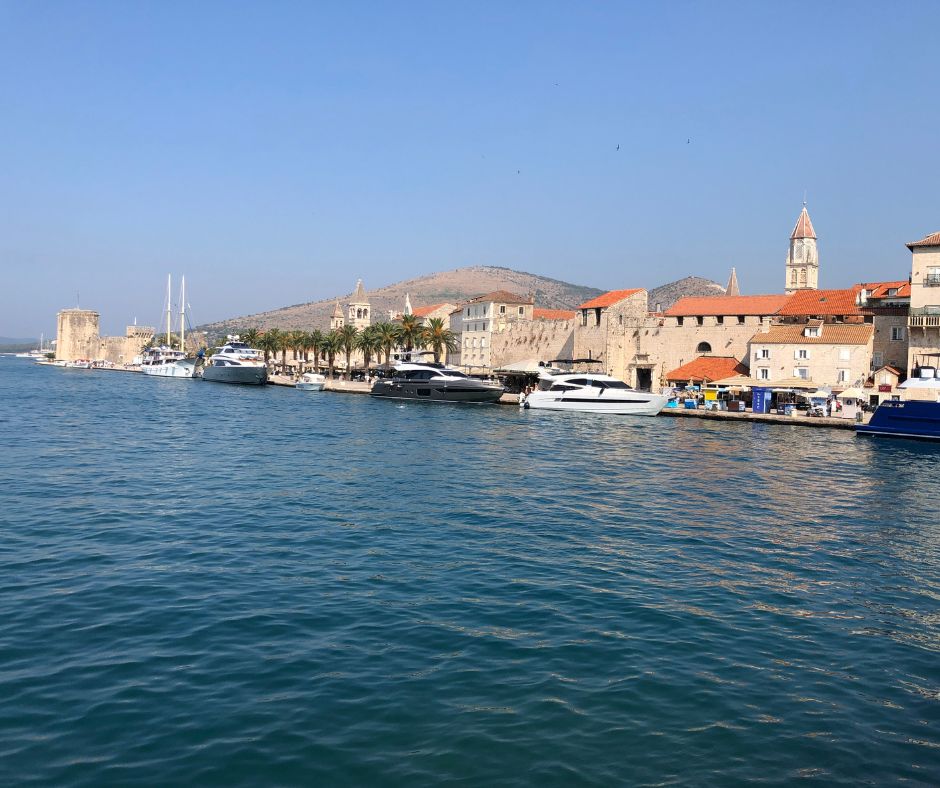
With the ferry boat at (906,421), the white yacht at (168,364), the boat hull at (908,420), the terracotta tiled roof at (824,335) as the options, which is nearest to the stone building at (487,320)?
the terracotta tiled roof at (824,335)

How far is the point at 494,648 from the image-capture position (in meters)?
9.69

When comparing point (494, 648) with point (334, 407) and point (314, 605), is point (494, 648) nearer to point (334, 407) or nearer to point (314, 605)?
point (314, 605)

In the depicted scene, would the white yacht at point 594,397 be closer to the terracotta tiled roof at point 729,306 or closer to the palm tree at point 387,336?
the terracotta tiled roof at point 729,306

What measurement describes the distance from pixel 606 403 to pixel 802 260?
44.1 m

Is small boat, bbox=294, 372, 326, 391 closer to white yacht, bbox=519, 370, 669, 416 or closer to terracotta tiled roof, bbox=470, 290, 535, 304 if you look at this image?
terracotta tiled roof, bbox=470, 290, 535, 304

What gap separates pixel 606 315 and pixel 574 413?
16.1m

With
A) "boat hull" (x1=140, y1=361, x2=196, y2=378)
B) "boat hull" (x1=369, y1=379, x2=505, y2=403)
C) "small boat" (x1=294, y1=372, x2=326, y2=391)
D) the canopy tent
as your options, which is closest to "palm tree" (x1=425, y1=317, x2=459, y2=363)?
"small boat" (x1=294, y1=372, x2=326, y2=391)

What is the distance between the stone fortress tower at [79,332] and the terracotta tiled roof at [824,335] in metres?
143

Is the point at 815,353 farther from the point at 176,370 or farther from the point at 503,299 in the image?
the point at 176,370

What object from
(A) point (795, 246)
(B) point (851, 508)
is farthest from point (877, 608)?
(A) point (795, 246)

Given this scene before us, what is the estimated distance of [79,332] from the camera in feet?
536

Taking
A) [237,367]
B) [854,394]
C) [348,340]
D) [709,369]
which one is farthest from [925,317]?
[237,367]

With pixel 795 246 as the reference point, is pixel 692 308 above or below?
below

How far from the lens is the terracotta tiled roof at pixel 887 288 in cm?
5208
